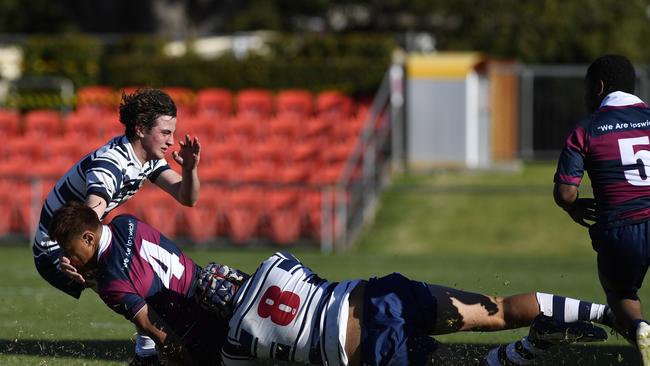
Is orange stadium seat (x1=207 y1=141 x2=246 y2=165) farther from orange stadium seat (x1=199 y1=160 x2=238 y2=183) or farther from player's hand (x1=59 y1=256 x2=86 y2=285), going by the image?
player's hand (x1=59 y1=256 x2=86 y2=285)

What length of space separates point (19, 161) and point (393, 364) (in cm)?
1544

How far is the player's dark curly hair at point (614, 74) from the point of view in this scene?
6.58m

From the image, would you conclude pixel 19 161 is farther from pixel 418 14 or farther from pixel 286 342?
pixel 418 14

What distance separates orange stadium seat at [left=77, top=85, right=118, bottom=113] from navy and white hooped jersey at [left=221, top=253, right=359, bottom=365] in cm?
1546

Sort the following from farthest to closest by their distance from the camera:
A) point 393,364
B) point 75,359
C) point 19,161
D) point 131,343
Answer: point 19,161, point 131,343, point 75,359, point 393,364

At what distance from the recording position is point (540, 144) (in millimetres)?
25438

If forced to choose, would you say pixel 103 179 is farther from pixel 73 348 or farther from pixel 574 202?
pixel 574 202

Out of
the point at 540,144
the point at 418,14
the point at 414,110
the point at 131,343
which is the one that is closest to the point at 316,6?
the point at 418,14

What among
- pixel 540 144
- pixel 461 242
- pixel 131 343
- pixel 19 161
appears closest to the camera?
pixel 131 343

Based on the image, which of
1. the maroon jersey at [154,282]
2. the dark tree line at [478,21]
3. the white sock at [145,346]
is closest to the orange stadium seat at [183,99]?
the dark tree line at [478,21]

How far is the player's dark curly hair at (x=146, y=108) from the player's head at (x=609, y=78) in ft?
8.39

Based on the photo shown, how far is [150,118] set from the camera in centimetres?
709

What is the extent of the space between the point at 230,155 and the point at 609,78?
13239 millimetres

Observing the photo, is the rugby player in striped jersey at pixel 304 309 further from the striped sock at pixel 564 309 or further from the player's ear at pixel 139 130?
the player's ear at pixel 139 130
